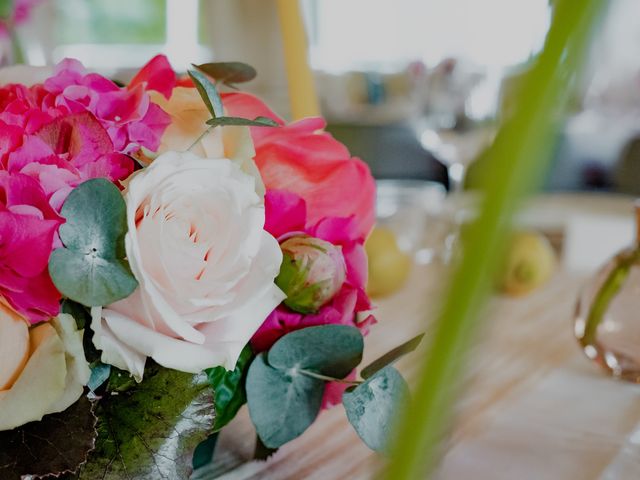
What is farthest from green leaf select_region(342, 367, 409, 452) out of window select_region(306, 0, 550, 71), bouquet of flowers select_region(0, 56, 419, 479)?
window select_region(306, 0, 550, 71)

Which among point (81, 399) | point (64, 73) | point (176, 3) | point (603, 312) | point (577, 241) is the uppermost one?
point (64, 73)

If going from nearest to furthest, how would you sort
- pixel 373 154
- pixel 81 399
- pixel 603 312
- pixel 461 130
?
pixel 81 399 → pixel 603 312 → pixel 461 130 → pixel 373 154

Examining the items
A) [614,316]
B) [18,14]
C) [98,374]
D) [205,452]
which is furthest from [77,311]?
[18,14]

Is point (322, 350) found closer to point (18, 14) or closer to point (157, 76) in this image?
point (157, 76)

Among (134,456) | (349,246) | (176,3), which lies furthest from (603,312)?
(176,3)

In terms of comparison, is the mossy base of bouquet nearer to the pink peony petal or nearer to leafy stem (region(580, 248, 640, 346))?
the pink peony petal

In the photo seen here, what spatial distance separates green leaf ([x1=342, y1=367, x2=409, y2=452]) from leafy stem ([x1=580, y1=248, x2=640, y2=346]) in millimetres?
285

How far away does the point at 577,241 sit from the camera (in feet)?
3.24

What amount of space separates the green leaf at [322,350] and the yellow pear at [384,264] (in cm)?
39

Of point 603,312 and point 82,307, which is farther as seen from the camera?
point 603,312

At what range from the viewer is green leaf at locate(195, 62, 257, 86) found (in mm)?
378

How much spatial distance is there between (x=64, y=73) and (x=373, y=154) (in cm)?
215

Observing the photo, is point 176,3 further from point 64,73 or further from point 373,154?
point 64,73

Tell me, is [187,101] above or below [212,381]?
above
